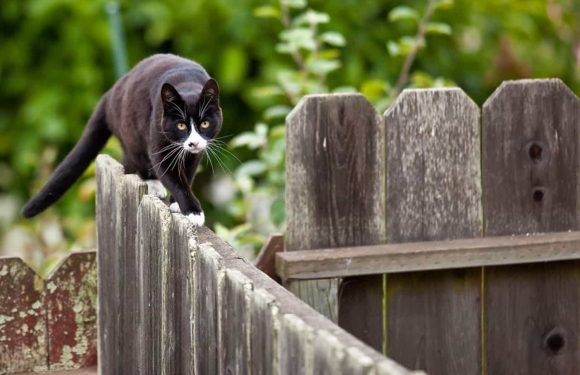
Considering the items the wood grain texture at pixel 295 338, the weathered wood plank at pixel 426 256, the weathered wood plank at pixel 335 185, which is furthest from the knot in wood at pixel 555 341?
the wood grain texture at pixel 295 338

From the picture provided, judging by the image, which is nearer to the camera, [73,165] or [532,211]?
[532,211]

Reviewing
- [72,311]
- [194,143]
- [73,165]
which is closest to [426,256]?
[194,143]

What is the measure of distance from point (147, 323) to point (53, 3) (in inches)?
154

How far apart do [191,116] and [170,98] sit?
105 mm

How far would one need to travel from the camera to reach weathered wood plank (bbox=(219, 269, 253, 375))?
219 centimetres

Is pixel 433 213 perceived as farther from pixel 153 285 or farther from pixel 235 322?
pixel 235 322

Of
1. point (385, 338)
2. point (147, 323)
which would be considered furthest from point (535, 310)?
point (147, 323)

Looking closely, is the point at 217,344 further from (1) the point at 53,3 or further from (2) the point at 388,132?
(1) the point at 53,3

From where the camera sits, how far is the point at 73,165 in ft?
13.2

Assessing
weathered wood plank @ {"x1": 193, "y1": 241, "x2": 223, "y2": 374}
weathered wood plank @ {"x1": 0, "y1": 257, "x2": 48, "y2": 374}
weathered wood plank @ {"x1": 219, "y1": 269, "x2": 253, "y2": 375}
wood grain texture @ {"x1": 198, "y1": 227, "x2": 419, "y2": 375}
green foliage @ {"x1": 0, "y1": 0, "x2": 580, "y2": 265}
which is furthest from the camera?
green foliage @ {"x1": 0, "y1": 0, "x2": 580, "y2": 265}

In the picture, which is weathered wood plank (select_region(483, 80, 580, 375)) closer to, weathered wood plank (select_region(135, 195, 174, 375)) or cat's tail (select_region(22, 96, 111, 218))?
weathered wood plank (select_region(135, 195, 174, 375))

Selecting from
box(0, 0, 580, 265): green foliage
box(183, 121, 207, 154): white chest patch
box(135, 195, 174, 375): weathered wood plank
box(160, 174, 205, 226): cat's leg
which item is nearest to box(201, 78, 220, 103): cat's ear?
box(183, 121, 207, 154): white chest patch

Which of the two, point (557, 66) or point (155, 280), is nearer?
point (155, 280)

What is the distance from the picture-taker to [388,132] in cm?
321
